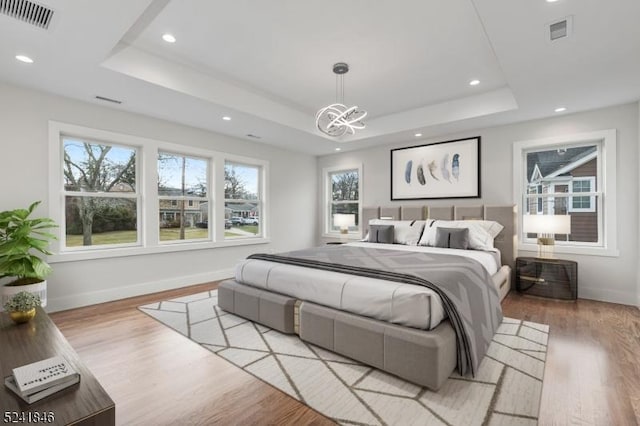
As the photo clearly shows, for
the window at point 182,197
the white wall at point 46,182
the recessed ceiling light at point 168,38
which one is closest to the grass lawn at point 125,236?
the window at point 182,197

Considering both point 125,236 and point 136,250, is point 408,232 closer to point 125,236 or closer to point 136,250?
point 136,250

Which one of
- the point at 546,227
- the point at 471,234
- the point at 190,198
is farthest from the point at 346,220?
the point at 546,227

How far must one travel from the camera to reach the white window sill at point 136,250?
3533 millimetres

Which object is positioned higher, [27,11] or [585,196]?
[27,11]

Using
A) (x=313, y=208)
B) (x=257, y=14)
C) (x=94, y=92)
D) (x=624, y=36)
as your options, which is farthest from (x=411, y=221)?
(x=94, y=92)

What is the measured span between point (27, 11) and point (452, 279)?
12.0 feet

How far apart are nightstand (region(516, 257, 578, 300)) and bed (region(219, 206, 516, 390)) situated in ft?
2.52

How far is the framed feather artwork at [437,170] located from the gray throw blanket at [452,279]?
1918 mm

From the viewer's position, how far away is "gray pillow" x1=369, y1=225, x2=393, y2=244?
4.66m

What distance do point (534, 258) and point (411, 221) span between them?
1714mm

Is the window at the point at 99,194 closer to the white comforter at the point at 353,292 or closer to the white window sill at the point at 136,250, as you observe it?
the white window sill at the point at 136,250

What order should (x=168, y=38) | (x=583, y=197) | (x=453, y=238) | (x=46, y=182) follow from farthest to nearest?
(x=583, y=197), (x=453, y=238), (x=46, y=182), (x=168, y=38)

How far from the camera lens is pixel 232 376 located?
210 centimetres

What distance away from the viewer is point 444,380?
1.90 m
